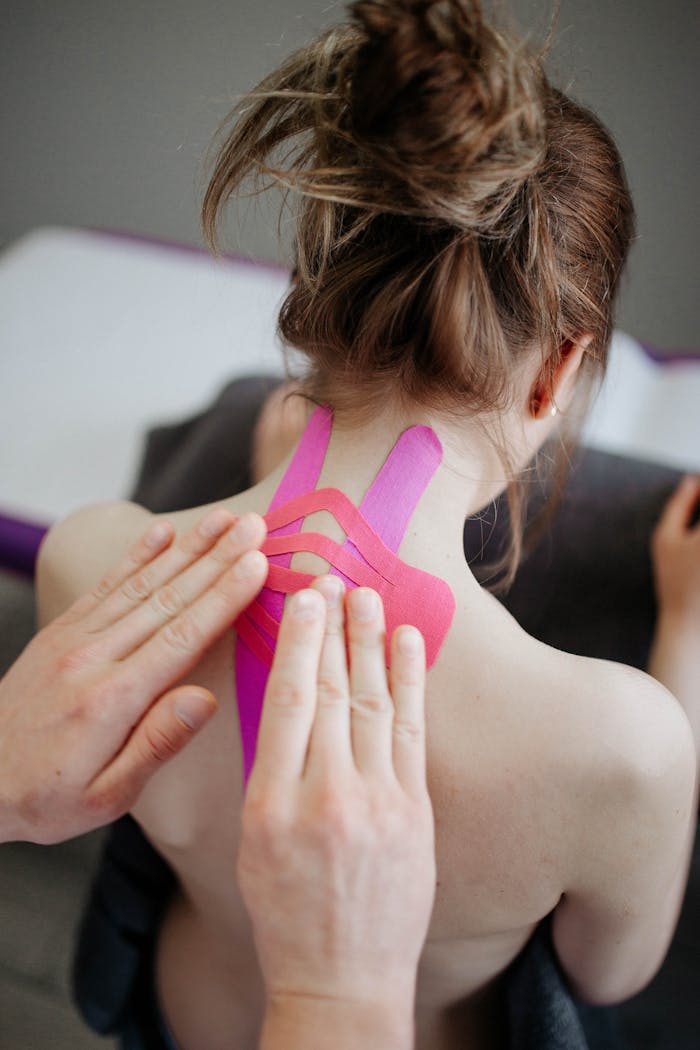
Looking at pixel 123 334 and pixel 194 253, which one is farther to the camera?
pixel 194 253

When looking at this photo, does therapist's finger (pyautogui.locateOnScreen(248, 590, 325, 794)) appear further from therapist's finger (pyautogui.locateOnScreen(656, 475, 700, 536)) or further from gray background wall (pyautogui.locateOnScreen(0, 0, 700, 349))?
gray background wall (pyautogui.locateOnScreen(0, 0, 700, 349))

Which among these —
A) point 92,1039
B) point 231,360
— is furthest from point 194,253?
point 92,1039

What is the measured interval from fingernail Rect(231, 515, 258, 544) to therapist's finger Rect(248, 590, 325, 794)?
0.29 ft

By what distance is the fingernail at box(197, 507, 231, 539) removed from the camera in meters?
0.71

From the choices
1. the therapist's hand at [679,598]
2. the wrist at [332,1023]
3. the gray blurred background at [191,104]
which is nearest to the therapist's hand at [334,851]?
the wrist at [332,1023]

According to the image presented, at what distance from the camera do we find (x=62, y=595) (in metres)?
0.85

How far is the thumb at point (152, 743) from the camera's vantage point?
656 mm

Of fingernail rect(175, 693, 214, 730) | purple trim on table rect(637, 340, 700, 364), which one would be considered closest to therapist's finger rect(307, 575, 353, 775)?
fingernail rect(175, 693, 214, 730)

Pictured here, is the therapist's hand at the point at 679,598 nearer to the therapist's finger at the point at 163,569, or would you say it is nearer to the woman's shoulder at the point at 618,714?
the woman's shoulder at the point at 618,714

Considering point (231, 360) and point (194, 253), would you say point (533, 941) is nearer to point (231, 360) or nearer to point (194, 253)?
point (231, 360)

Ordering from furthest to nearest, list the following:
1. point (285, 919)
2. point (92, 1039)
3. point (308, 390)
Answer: point (92, 1039), point (308, 390), point (285, 919)

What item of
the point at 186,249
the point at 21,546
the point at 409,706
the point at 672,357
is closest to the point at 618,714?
the point at 409,706

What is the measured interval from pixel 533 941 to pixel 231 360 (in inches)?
47.0

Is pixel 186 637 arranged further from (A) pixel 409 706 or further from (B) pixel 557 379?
(B) pixel 557 379
